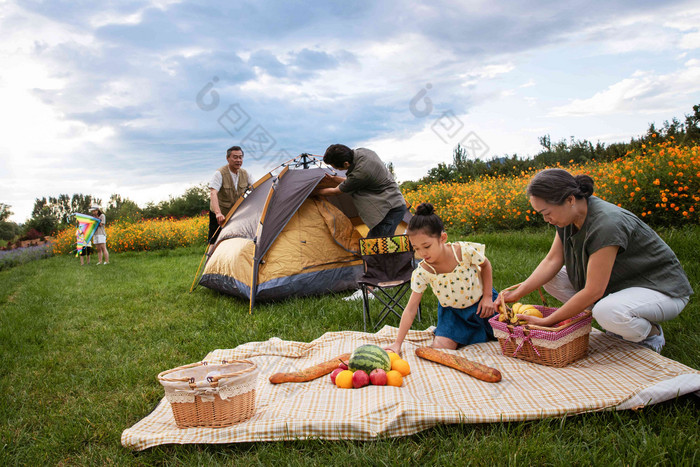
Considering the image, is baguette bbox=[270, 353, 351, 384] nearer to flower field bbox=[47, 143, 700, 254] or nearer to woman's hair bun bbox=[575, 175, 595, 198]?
woman's hair bun bbox=[575, 175, 595, 198]

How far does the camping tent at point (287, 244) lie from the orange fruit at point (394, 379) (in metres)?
2.66

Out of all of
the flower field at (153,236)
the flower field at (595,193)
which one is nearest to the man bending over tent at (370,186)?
the flower field at (595,193)

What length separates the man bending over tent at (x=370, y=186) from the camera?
468cm

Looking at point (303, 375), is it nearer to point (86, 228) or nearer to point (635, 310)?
point (635, 310)

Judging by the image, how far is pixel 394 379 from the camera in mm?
2506


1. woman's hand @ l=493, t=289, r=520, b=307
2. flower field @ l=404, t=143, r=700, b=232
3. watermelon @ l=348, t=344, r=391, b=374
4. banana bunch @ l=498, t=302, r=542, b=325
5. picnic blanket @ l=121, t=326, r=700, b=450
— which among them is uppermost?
flower field @ l=404, t=143, r=700, b=232

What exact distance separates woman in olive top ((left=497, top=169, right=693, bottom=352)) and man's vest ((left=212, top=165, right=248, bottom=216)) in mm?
4358

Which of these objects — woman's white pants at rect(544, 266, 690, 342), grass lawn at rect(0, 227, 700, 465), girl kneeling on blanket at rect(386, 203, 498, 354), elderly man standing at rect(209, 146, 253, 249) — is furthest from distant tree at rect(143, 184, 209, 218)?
woman's white pants at rect(544, 266, 690, 342)

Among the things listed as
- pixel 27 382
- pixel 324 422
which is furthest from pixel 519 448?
pixel 27 382

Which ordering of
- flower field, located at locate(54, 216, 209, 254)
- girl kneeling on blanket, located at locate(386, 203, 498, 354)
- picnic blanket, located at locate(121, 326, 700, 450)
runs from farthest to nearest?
1. flower field, located at locate(54, 216, 209, 254)
2. girl kneeling on blanket, located at locate(386, 203, 498, 354)
3. picnic blanket, located at locate(121, 326, 700, 450)

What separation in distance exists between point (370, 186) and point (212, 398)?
10.3ft

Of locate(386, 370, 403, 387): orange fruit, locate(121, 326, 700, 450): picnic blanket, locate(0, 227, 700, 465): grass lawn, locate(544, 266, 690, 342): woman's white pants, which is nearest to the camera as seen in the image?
locate(0, 227, 700, 465): grass lawn

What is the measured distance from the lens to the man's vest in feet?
19.5

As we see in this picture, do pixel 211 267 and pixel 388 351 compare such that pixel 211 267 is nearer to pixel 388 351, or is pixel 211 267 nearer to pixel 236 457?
pixel 388 351
